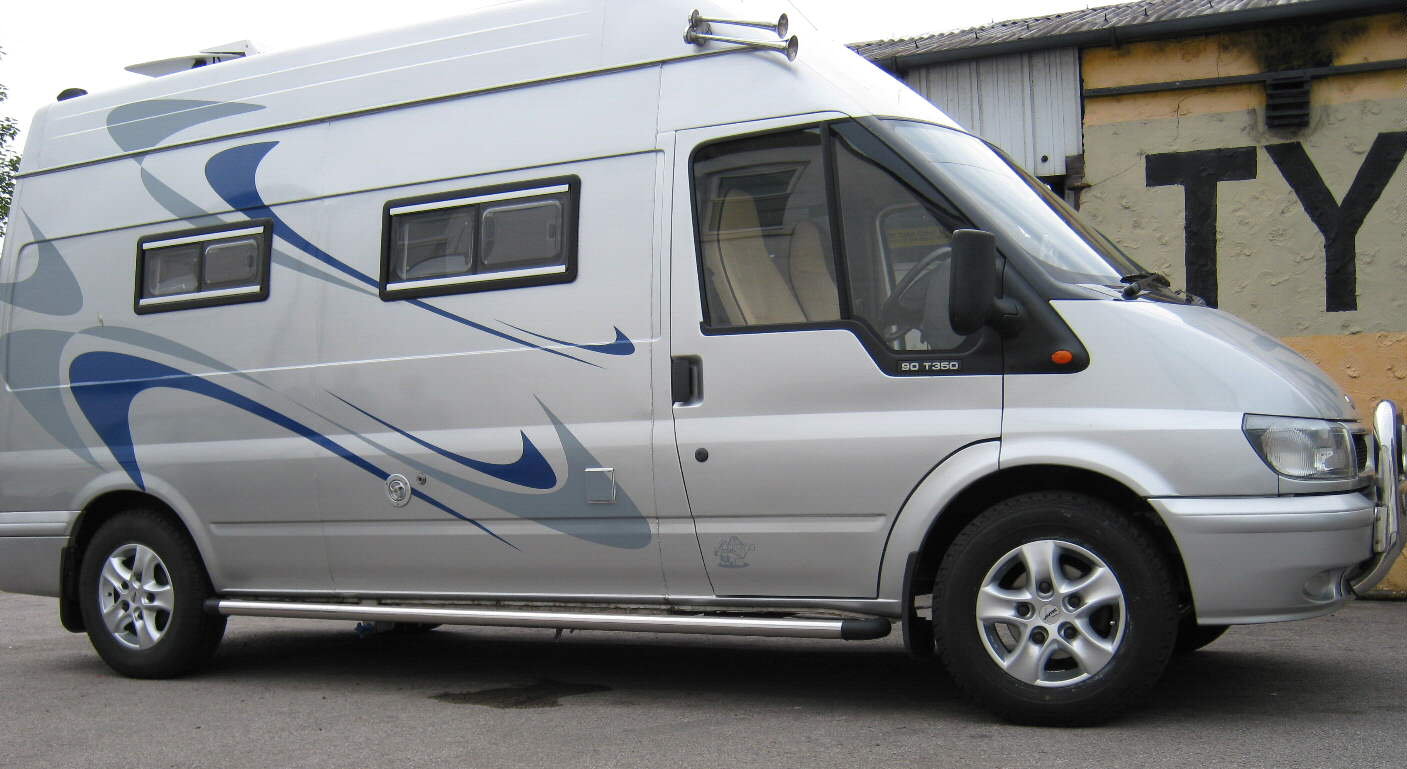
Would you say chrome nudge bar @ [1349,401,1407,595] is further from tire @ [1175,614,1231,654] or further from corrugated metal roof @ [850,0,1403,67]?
corrugated metal roof @ [850,0,1403,67]

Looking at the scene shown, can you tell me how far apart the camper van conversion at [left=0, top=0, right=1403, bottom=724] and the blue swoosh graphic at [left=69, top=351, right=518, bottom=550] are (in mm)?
22

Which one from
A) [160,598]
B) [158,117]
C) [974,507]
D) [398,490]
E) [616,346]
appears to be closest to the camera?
[974,507]

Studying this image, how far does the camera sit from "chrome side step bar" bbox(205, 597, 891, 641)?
5.41m

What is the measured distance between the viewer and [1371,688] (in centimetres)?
585

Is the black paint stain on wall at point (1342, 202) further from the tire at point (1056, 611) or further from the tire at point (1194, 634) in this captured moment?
the tire at point (1056, 611)

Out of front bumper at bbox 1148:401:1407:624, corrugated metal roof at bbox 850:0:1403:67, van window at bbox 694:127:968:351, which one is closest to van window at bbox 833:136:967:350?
van window at bbox 694:127:968:351

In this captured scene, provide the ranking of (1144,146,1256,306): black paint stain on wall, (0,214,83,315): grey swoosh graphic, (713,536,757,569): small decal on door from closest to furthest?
(713,536,757,569): small decal on door → (0,214,83,315): grey swoosh graphic → (1144,146,1256,306): black paint stain on wall

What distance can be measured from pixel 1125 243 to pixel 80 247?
697cm

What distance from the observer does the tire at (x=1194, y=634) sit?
20.1ft

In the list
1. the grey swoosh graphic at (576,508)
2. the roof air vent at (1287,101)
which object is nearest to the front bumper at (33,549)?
the grey swoosh graphic at (576,508)

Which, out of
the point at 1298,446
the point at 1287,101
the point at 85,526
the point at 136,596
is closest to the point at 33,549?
the point at 85,526

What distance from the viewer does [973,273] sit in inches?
199

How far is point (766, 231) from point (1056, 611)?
187 centimetres

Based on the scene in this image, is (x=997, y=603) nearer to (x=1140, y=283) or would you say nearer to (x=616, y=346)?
(x=1140, y=283)
